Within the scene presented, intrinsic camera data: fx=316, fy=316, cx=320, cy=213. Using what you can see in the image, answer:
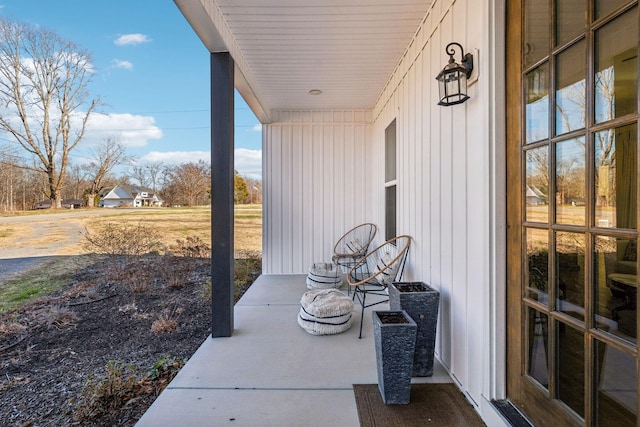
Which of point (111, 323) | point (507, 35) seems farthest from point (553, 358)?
point (111, 323)

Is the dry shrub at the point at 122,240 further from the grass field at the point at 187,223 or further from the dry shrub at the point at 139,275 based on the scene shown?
the dry shrub at the point at 139,275

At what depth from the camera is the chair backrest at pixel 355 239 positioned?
516 cm

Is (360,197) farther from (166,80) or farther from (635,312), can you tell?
(166,80)

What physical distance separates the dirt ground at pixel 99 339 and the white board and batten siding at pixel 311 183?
3.45 ft

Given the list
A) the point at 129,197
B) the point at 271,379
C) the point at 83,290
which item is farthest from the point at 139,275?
the point at 271,379

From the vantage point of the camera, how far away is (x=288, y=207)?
532 centimetres

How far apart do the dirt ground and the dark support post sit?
1.85 feet

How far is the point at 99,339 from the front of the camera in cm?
316

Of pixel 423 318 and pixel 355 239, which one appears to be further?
pixel 355 239

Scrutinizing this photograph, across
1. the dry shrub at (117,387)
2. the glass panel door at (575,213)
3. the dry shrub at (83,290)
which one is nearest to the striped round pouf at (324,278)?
the dry shrub at (117,387)

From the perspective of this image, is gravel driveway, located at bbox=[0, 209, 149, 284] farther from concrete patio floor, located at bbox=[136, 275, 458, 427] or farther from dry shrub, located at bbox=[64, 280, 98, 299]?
concrete patio floor, located at bbox=[136, 275, 458, 427]

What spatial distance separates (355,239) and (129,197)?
4.78 metres

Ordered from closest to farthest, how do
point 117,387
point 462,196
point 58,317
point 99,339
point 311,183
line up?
point 462,196
point 117,387
point 99,339
point 58,317
point 311,183

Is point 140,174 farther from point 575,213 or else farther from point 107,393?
point 575,213
